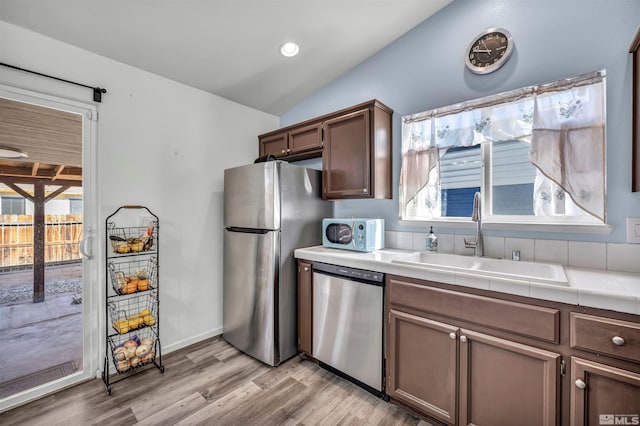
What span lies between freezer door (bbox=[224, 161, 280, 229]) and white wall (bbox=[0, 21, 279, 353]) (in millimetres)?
343

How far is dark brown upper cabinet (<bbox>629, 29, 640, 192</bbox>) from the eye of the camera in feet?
4.76

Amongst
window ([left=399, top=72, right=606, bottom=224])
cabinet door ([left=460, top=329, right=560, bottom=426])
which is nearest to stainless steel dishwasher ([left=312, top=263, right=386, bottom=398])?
cabinet door ([left=460, top=329, right=560, bottom=426])

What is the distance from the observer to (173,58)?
223cm

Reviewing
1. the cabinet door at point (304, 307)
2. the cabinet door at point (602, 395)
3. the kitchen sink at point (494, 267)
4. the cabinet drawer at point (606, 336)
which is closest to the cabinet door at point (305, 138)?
the cabinet door at point (304, 307)

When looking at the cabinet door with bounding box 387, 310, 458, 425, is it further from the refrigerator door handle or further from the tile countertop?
the refrigerator door handle

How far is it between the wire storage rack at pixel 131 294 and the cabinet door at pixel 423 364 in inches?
73.6

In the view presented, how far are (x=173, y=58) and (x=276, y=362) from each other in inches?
105

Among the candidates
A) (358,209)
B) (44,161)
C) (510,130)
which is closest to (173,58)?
(44,161)

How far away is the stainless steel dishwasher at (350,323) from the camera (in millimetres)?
1841

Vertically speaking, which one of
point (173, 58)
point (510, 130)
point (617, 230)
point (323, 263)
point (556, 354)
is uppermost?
point (173, 58)

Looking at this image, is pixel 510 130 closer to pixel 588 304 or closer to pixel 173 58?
pixel 588 304

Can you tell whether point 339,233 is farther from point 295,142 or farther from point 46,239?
point 46,239

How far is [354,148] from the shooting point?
2348mm

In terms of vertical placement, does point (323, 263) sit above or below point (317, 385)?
above
